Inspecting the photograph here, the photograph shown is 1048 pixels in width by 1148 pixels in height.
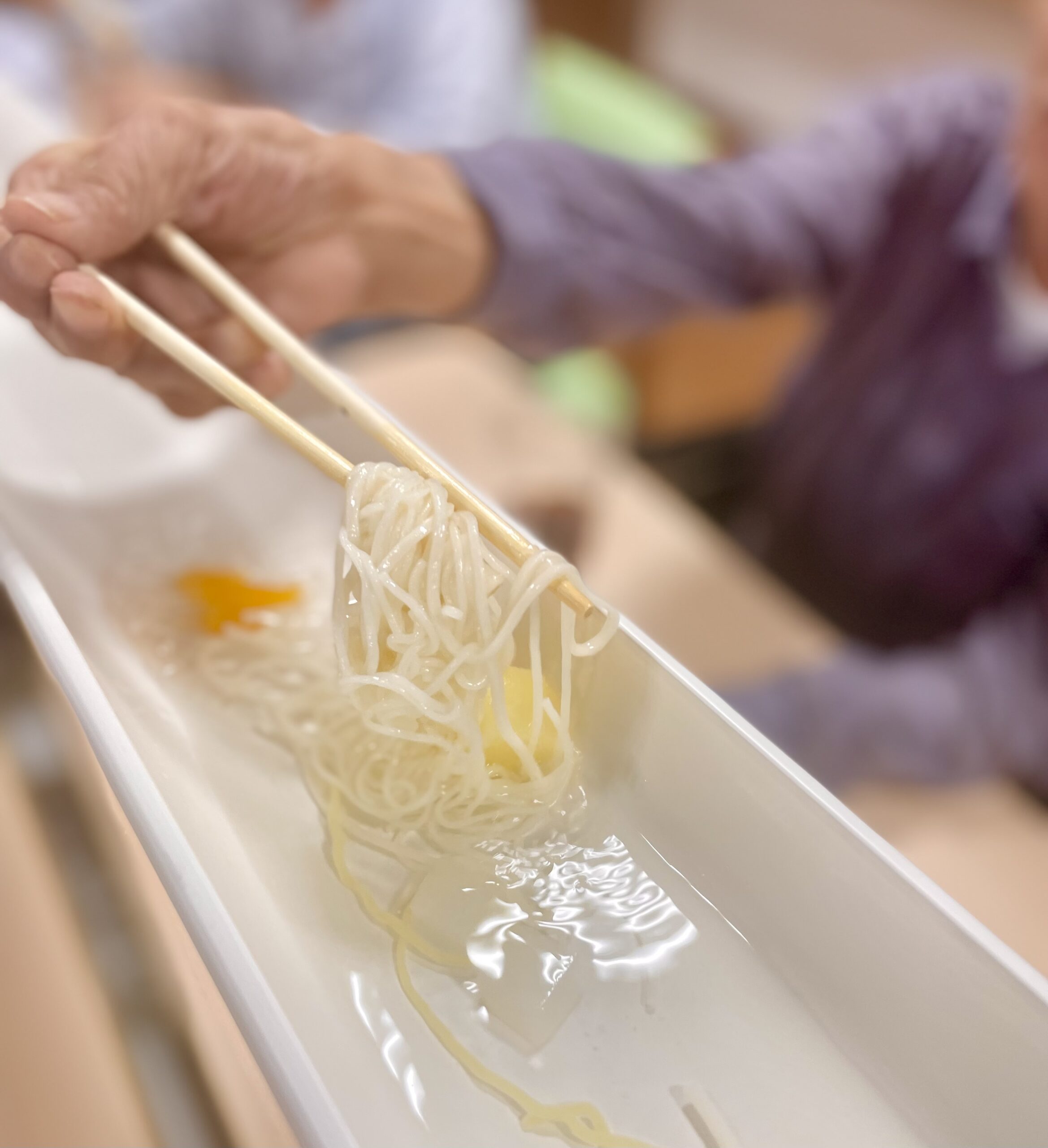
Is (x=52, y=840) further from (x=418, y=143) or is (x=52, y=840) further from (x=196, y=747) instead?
(x=418, y=143)

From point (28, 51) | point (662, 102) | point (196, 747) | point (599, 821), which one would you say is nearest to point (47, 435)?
point (196, 747)

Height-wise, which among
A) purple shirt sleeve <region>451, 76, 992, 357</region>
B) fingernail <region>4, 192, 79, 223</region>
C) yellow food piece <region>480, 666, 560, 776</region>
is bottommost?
yellow food piece <region>480, 666, 560, 776</region>

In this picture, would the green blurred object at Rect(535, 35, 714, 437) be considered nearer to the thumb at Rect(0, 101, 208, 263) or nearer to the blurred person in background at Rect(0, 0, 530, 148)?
the blurred person in background at Rect(0, 0, 530, 148)

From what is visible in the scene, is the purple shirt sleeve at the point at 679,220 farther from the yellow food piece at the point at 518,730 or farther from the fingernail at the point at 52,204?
the yellow food piece at the point at 518,730

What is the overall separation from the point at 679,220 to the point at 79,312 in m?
0.77

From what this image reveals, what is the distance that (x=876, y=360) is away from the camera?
140 centimetres

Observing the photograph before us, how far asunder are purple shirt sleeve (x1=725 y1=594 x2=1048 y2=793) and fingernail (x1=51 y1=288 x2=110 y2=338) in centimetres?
72

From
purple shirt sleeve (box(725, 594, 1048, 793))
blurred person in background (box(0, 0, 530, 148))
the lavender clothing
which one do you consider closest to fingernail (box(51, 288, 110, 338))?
the lavender clothing

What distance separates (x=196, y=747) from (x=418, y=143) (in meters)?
1.54

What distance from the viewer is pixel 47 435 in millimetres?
932

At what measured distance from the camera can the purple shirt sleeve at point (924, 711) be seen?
1039 mm

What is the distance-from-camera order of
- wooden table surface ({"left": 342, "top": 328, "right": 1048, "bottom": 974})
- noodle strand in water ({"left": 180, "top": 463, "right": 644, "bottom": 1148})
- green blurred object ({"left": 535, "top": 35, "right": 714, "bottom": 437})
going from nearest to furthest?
noodle strand in water ({"left": 180, "top": 463, "right": 644, "bottom": 1148}) < wooden table surface ({"left": 342, "top": 328, "right": 1048, "bottom": 974}) < green blurred object ({"left": 535, "top": 35, "right": 714, "bottom": 437})

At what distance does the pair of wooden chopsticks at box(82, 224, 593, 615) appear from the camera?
61 cm

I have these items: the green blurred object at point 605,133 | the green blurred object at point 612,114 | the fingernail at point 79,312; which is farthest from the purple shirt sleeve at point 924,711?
the green blurred object at point 612,114
